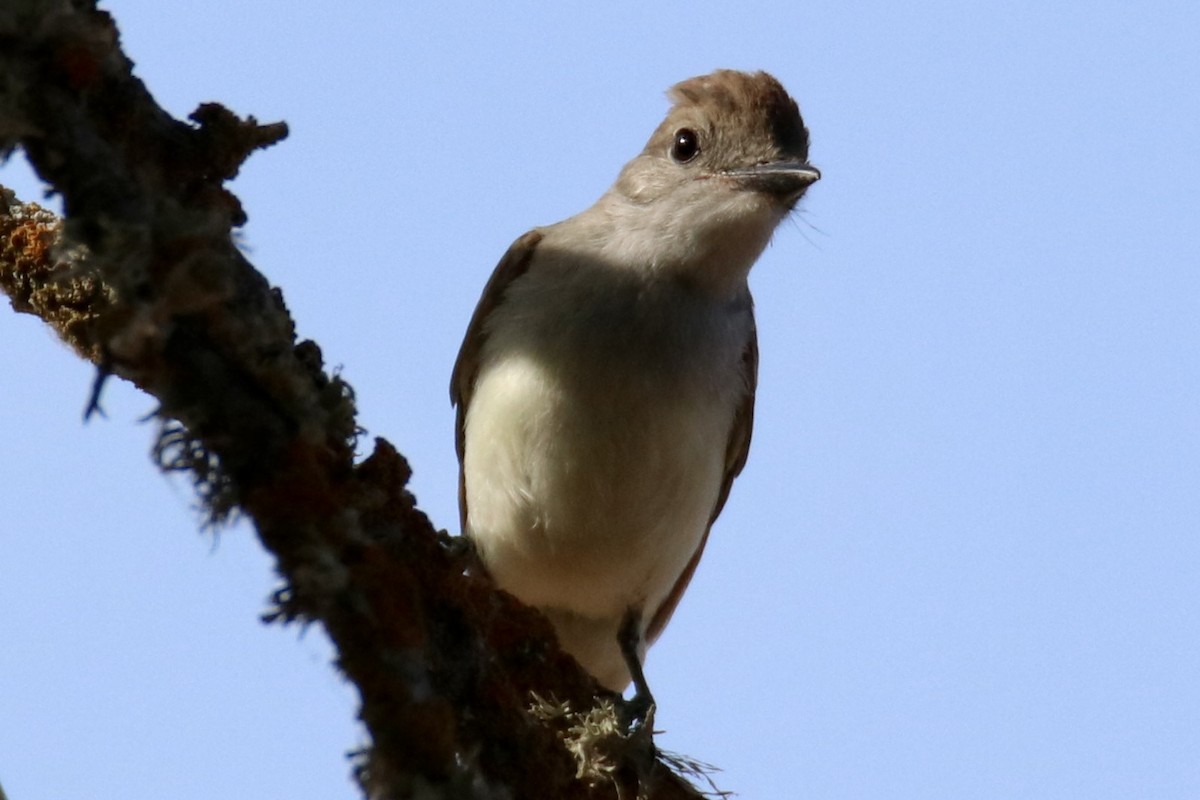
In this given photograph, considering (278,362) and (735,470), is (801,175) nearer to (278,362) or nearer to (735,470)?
(735,470)

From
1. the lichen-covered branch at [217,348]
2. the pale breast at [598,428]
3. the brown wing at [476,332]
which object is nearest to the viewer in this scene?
the lichen-covered branch at [217,348]

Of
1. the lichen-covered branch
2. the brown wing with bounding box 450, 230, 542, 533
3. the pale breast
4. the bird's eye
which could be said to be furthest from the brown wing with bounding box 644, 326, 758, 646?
the lichen-covered branch

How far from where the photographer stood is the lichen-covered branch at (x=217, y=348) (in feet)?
10.6

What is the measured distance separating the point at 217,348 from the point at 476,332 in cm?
493

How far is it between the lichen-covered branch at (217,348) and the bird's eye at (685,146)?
4583 mm

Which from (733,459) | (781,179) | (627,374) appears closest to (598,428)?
(627,374)

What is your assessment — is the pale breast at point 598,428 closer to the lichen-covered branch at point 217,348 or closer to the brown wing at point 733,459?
the brown wing at point 733,459

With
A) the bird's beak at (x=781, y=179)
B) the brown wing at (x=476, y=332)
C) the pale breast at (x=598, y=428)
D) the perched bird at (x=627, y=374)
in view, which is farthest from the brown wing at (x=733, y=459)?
the brown wing at (x=476, y=332)

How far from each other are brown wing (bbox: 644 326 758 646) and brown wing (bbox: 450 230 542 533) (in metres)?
1.26

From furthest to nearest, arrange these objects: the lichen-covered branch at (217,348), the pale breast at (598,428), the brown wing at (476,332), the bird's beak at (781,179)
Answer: the brown wing at (476,332)
the bird's beak at (781,179)
the pale breast at (598,428)
the lichen-covered branch at (217,348)

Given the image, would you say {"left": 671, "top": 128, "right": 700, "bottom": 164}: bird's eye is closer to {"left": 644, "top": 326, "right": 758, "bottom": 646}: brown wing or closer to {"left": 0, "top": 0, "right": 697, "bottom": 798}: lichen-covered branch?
{"left": 644, "top": 326, "right": 758, "bottom": 646}: brown wing

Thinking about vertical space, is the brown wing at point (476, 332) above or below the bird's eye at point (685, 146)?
below

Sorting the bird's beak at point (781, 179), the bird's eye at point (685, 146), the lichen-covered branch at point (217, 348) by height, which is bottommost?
the lichen-covered branch at point (217, 348)

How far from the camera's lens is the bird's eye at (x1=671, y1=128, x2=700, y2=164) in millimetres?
8336
